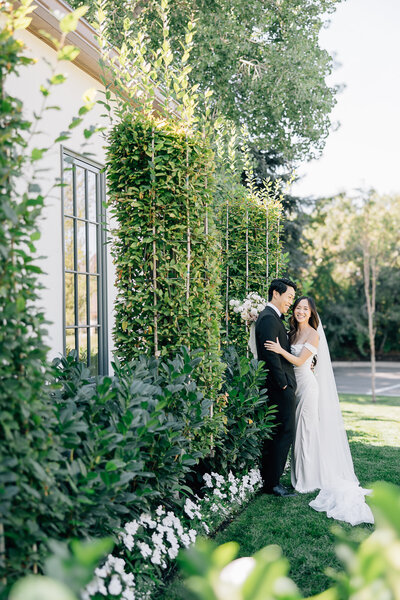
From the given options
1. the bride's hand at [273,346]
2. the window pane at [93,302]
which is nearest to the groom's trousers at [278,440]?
the bride's hand at [273,346]

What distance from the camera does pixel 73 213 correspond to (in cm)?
580

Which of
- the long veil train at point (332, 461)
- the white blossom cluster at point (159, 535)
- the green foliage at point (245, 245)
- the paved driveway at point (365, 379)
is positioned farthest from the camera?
the paved driveway at point (365, 379)

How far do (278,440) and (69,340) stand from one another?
7.89 ft

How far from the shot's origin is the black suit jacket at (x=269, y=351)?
18.5ft

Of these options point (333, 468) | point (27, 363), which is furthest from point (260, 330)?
point (27, 363)

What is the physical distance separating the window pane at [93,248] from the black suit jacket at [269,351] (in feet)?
6.46

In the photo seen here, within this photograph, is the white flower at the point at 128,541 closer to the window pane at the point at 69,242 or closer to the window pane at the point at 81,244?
the window pane at the point at 69,242

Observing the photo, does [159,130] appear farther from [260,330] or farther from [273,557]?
[273,557]

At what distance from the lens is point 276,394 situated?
5.78 meters

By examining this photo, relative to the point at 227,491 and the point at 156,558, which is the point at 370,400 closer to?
the point at 227,491

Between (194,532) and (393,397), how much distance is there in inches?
535

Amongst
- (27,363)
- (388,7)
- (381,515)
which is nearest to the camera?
(381,515)

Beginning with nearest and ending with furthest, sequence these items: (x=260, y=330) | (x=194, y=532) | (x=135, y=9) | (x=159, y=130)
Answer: (x=194, y=532)
(x=159, y=130)
(x=260, y=330)
(x=135, y=9)

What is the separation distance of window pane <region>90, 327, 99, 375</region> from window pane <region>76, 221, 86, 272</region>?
74 centimetres
